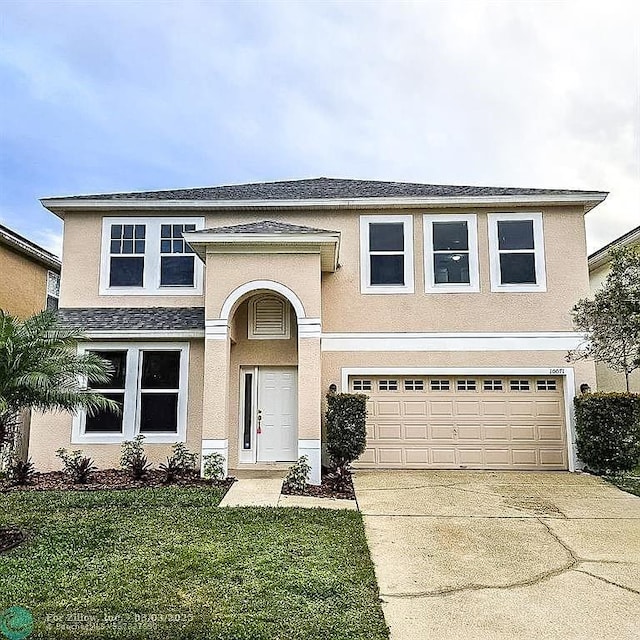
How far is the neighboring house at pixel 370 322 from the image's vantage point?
41.0 feet

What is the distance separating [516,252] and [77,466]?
11215 millimetres

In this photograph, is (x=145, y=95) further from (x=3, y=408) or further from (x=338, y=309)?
(x=3, y=408)

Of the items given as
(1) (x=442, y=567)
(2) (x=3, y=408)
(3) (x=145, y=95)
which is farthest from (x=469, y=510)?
(3) (x=145, y=95)

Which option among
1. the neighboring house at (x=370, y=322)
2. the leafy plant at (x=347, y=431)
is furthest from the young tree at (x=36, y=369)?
the leafy plant at (x=347, y=431)

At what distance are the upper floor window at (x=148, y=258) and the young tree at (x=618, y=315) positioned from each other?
8961 mm

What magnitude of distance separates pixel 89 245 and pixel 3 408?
8.20 meters

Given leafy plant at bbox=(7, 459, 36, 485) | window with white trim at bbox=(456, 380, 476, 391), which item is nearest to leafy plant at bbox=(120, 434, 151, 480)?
leafy plant at bbox=(7, 459, 36, 485)

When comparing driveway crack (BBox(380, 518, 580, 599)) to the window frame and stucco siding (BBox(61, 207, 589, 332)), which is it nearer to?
stucco siding (BBox(61, 207, 589, 332))

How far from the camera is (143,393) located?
12438mm

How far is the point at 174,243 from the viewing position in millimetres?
13992

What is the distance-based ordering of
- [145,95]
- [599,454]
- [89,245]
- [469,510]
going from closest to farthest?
[469,510] < [599,454] < [89,245] < [145,95]

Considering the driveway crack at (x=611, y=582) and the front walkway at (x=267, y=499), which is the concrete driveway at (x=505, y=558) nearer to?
the driveway crack at (x=611, y=582)

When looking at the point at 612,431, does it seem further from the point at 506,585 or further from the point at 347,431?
the point at 506,585

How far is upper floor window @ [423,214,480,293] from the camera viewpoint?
13.6m
